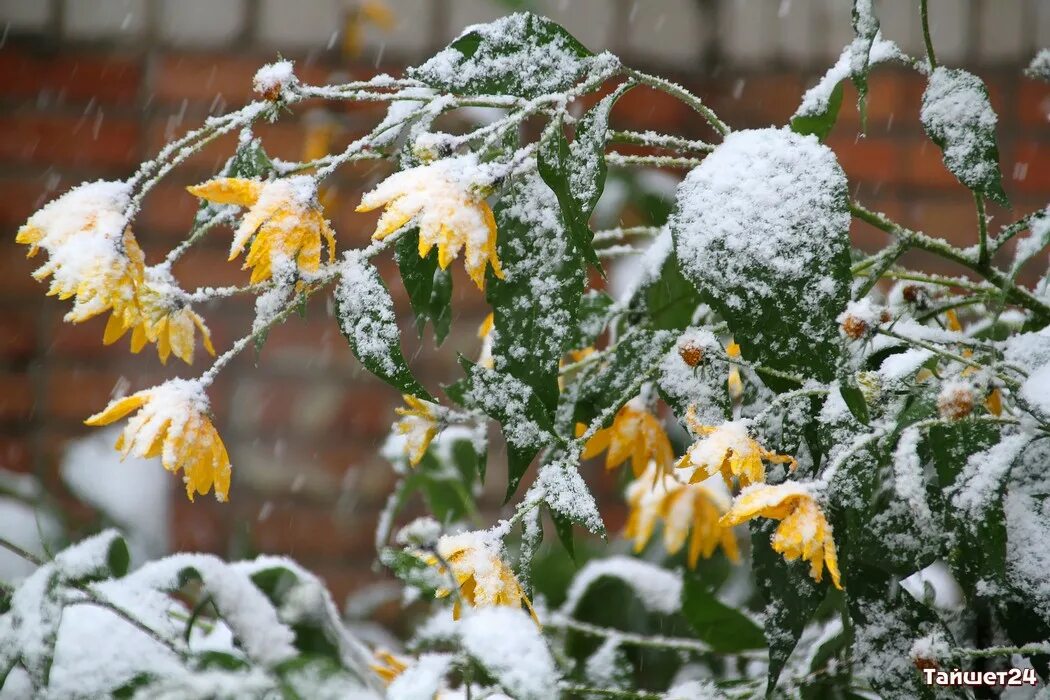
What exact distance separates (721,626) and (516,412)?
0.94ft

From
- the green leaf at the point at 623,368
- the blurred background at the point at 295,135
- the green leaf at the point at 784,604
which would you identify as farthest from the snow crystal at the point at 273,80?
the blurred background at the point at 295,135

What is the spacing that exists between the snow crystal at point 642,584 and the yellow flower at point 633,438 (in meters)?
0.19

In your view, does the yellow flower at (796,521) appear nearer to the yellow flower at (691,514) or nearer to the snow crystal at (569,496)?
the snow crystal at (569,496)

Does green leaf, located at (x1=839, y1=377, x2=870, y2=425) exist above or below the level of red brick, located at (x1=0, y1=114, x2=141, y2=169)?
below

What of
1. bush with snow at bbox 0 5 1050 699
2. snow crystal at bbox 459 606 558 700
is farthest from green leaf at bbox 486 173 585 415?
snow crystal at bbox 459 606 558 700

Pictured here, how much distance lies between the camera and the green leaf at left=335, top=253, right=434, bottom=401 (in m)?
0.42

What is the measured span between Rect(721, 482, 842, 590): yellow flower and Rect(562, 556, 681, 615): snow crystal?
0.34 metres

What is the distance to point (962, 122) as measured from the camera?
0.47 meters

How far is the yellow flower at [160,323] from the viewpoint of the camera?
0.49m

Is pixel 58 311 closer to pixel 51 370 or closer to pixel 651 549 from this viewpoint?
pixel 51 370

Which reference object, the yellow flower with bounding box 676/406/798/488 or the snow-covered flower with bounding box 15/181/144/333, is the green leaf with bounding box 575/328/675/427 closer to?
the yellow flower with bounding box 676/406/798/488

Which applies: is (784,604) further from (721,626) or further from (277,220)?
(277,220)

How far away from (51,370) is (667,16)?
40.3 inches

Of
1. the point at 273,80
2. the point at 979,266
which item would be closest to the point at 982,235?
the point at 979,266
